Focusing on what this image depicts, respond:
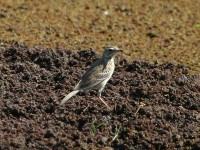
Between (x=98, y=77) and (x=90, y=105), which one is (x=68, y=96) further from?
(x=98, y=77)

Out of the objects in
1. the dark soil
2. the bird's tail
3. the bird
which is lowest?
the dark soil

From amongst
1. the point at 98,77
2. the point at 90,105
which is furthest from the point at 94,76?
the point at 90,105

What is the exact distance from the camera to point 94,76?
32.3ft

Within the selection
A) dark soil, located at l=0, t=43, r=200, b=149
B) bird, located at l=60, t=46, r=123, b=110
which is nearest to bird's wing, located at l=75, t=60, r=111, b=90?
bird, located at l=60, t=46, r=123, b=110

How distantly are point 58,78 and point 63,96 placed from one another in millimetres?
769

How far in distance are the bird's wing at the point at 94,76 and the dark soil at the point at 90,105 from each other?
0.93ft

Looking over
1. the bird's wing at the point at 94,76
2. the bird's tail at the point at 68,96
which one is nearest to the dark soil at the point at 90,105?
the bird's tail at the point at 68,96

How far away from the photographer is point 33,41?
12875 millimetres

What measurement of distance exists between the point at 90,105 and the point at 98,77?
47 centimetres

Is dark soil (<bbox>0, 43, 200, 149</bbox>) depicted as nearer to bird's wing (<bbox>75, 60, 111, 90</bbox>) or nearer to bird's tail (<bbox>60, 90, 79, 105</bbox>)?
bird's tail (<bbox>60, 90, 79, 105</bbox>)

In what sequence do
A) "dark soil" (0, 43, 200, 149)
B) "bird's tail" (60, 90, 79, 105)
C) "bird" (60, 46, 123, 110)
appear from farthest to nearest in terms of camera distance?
1. "bird" (60, 46, 123, 110)
2. "bird's tail" (60, 90, 79, 105)
3. "dark soil" (0, 43, 200, 149)

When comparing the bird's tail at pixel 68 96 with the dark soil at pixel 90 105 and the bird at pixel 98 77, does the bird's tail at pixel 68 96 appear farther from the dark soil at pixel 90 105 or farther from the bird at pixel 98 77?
the dark soil at pixel 90 105

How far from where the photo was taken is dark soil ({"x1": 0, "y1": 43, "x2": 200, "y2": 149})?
8.70m

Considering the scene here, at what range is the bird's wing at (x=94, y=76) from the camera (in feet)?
31.8
